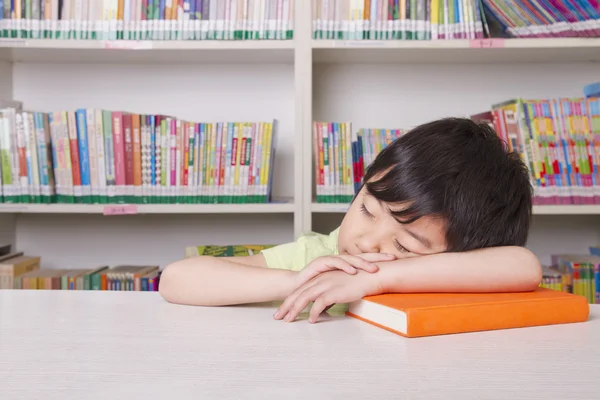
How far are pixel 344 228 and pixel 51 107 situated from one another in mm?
1532

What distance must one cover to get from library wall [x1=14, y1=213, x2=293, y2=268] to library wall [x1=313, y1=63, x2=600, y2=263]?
22 centimetres

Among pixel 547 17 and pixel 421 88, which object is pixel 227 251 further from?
pixel 547 17

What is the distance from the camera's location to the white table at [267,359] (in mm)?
464

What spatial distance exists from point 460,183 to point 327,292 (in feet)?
0.99

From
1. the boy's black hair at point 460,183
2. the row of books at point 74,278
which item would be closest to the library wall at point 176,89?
the row of books at point 74,278

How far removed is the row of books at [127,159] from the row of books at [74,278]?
0.21 m

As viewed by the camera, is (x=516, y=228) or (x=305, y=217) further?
(x=305, y=217)

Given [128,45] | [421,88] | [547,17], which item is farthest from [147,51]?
[547,17]

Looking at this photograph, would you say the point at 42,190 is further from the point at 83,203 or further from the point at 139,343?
the point at 139,343

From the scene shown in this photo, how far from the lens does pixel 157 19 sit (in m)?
1.83

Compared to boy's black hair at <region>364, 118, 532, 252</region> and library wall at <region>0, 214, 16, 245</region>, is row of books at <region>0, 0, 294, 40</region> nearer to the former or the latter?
library wall at <region>0, 214, 16, 245</region>

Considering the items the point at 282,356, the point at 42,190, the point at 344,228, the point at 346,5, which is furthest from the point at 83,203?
the point at 282,356

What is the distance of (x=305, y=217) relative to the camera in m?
1.84

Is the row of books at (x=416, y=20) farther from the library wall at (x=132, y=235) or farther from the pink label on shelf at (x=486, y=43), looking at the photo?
the library wall at (x=132, y=235)
